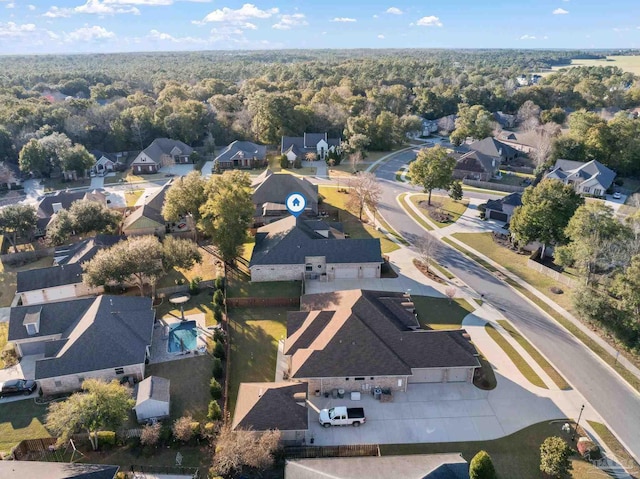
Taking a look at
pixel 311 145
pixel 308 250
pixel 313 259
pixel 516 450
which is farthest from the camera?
pixel 311 145

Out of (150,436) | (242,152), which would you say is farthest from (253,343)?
(242,152)

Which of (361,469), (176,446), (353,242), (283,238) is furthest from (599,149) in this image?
(176,446)

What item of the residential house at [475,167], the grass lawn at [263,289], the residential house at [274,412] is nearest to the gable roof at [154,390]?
the residential house at [274,412]

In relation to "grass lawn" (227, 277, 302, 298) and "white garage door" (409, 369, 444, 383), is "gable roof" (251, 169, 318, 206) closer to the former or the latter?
"grass lawn" (227, 277, 302, 298)

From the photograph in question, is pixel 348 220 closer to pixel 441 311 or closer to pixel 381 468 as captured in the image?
pixel 441 311

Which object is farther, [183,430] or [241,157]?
[241,157]

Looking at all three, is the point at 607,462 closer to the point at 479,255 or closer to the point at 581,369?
the point at 581,369
